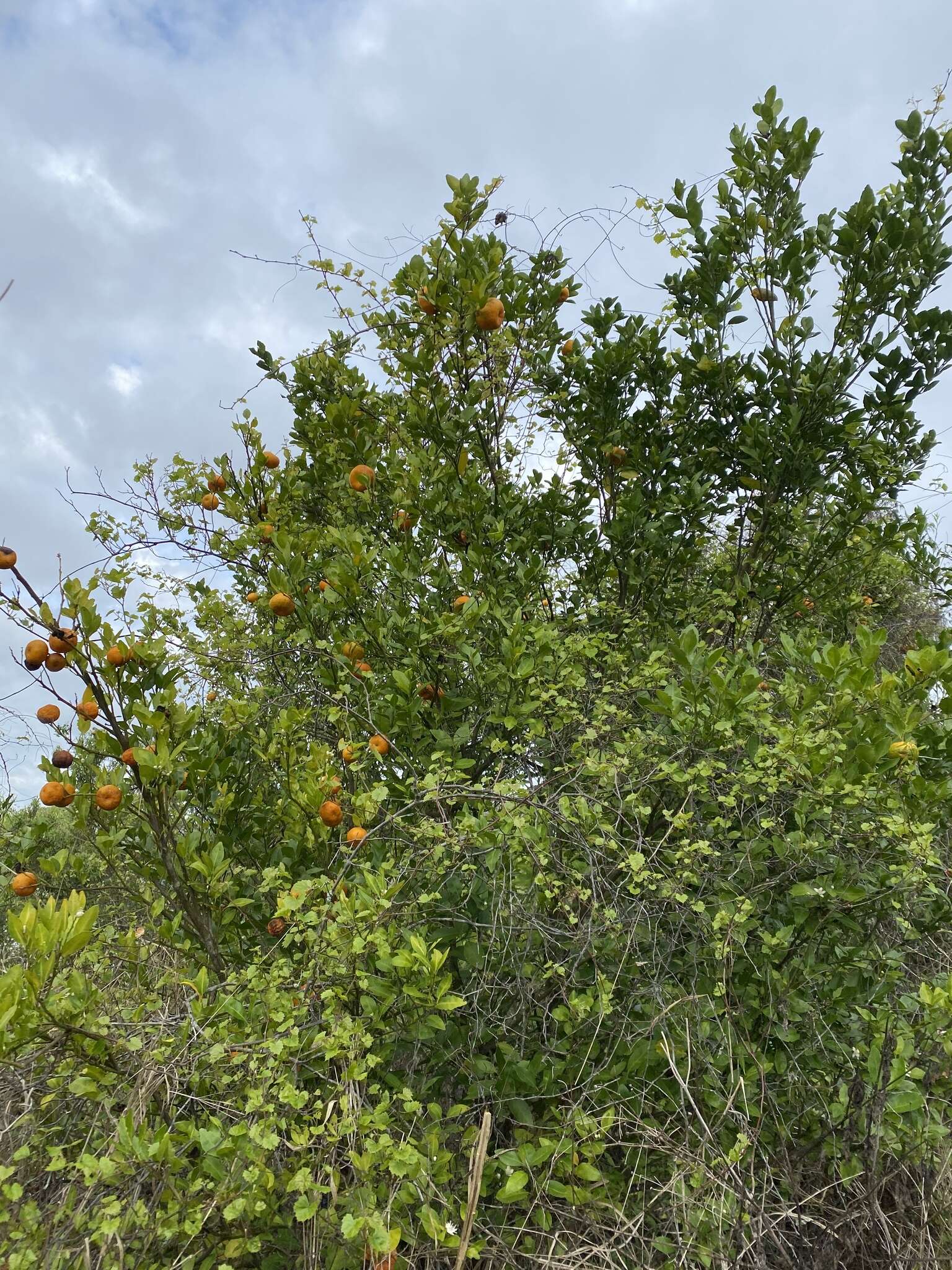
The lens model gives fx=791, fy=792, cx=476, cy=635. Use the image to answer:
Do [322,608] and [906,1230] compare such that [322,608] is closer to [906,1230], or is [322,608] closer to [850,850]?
[850,850]

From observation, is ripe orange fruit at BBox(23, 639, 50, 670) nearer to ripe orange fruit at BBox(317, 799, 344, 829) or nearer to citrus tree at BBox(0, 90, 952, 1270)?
citrus tree at BBox(0, 90, 952, 1270)

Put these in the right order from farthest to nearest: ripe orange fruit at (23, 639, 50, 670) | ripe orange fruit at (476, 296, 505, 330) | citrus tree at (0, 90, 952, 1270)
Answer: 1. ripe orange fruit at (476, 296, 505, 330)
2. ripe orange fruit at (23, 639, 50, 670)
3. citrus tree at (0, 90, 952, 1270)

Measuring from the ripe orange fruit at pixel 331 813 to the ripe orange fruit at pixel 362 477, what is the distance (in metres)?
1.41

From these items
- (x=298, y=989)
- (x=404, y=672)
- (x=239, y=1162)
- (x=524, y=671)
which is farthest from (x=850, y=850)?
(x=239, y=1162)

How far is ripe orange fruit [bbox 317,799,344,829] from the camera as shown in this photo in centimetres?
227

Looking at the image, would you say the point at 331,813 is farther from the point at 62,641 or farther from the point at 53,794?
the point at 62,641

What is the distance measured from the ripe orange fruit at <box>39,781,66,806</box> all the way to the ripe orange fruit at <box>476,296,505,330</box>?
2.01m

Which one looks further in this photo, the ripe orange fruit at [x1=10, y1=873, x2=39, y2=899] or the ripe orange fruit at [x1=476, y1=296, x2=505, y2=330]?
the ripe orange fruit at [x1=476, y1=296, x2=505, y2=330]

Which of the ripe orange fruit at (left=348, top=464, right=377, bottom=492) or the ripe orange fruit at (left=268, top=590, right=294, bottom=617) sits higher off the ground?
the ripe orange fruit at (left=348, top=464, right=377, bottom=492)

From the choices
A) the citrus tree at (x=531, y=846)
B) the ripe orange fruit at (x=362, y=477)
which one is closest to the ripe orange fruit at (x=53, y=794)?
the citrus tree at (x=531, y=846)

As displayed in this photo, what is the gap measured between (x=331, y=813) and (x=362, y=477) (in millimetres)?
1453

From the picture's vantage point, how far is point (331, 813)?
7.45 ft

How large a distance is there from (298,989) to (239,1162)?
378 millimetres

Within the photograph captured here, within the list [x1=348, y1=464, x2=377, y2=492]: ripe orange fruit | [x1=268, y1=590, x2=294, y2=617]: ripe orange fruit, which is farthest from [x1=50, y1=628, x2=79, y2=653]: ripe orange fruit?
[x1=348, y1=464, x2=377, y2=492]: ripe orange fruit
